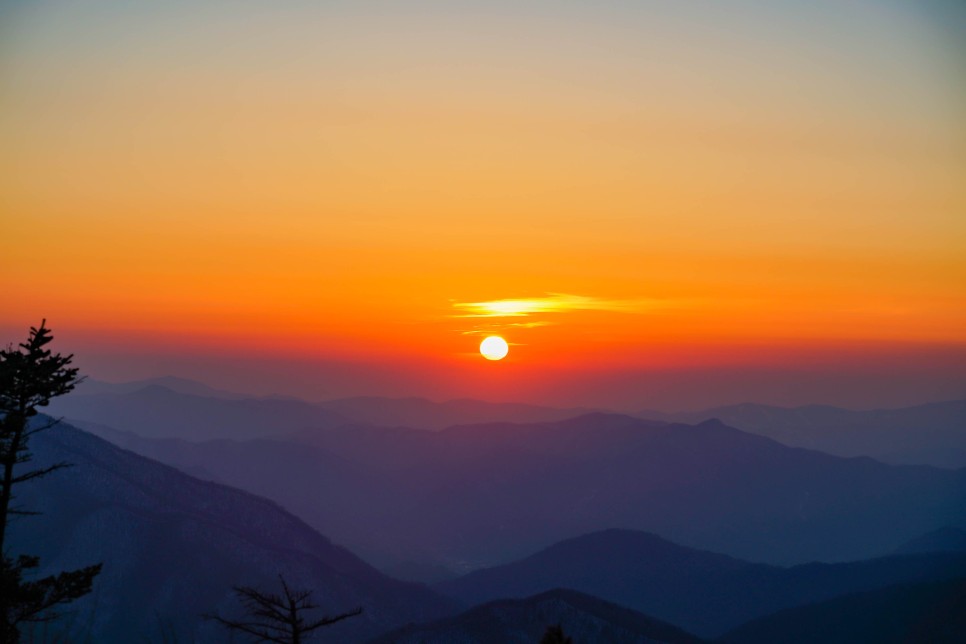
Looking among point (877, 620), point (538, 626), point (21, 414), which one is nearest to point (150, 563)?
point (538, 626)

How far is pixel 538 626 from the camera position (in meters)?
→ 141

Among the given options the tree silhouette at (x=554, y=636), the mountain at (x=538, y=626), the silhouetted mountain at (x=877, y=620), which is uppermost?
the silhouetted mountain at (x=877, y=620)

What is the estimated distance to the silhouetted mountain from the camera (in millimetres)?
148625

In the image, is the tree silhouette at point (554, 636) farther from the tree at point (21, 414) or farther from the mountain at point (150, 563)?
the mountain at point (150, 563)

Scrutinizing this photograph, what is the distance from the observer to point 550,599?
14812cm

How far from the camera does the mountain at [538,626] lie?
13662cm

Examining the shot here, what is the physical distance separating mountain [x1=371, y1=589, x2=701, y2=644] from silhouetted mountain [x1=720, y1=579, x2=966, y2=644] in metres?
39.5

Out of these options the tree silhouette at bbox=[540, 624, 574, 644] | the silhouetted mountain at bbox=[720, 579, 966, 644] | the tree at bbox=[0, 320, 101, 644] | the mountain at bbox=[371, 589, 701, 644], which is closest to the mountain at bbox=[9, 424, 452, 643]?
the mountain at bbox=[371, 589, 701, 644]

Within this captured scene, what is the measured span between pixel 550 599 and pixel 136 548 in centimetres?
9141

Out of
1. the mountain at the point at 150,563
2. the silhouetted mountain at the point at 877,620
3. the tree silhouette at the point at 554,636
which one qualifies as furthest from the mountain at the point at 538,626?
the tree silhouette at the point at 554,636

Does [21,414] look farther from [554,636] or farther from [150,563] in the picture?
[150,563]

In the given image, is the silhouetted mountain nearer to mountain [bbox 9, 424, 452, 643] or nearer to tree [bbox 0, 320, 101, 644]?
mountain [bbox 9, 424, 452, 643]

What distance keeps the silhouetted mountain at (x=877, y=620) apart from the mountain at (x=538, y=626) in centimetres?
3949

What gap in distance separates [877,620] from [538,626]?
71726mm
